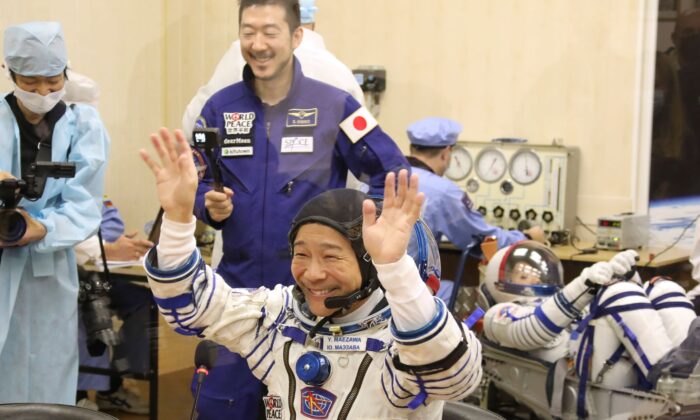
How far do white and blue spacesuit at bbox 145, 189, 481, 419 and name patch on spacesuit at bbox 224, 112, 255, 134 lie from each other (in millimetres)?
689

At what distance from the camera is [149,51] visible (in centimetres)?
346

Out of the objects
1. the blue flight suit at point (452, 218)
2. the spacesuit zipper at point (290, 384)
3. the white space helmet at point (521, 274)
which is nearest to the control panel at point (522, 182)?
the blue flight suit at point (452, 218)

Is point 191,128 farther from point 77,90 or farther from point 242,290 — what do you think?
point 242,290

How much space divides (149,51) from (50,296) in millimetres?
921

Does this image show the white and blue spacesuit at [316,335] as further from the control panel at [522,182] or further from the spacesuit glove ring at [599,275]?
the control panel at [522,182]

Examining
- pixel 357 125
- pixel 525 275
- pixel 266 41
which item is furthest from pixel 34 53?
pixel 525 275

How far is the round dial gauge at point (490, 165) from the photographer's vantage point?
4969 millimetres

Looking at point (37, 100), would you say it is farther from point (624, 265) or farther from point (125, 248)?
point (624, 265)

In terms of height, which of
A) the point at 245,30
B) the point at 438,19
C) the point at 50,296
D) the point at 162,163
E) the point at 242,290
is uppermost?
the point at 438,19

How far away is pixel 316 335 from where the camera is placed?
6.31 ft

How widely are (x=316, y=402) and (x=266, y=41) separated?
1.07 meters

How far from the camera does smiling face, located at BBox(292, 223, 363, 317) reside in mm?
1889

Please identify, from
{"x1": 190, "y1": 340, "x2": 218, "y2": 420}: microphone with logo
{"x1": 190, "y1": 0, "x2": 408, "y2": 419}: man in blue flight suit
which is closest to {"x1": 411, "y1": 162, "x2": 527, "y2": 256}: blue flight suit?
{"x1": 190, "y1": 0, "x2": 408, "y2": 419}: man in blue flight suit

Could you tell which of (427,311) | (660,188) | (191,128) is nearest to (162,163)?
(427,311)
